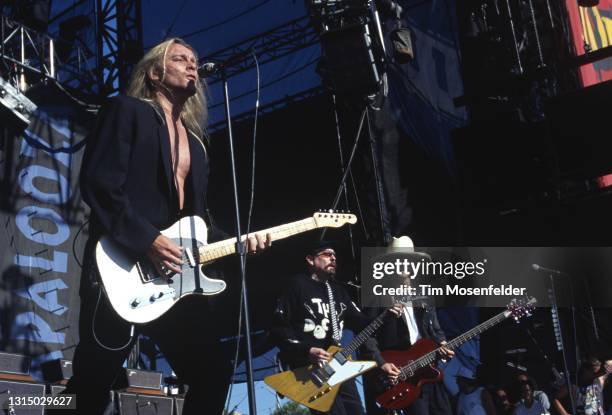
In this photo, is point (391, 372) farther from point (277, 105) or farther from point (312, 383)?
point (277, 105)

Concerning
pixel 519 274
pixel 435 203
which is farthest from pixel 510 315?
pixel 435 203

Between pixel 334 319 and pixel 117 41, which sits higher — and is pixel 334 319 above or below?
below

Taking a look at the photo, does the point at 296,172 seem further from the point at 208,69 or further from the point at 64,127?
the point at 208,69

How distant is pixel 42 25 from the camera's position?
29.0 ft

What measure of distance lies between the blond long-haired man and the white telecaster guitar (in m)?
0.05

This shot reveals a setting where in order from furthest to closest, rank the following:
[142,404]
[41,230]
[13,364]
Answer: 1. [41,230]
2. [142,404]
3. [13,364]

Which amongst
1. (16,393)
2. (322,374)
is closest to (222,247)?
(322,374)

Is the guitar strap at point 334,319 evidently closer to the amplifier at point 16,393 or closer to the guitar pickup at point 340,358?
the guitar pickup at point 340,358

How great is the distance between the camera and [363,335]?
5.54 metres

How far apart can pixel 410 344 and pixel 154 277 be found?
3.32 m

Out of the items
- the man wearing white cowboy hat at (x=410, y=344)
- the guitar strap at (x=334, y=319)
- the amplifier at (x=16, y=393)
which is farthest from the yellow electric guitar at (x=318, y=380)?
the amplifier at (x=16, y=393)

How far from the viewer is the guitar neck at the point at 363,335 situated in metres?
5.32

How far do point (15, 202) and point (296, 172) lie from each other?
3.47 m

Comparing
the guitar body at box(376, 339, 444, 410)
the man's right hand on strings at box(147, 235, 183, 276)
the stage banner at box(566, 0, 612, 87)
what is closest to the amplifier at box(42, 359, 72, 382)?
the guitar body at box(376, 339, 444, 410)
